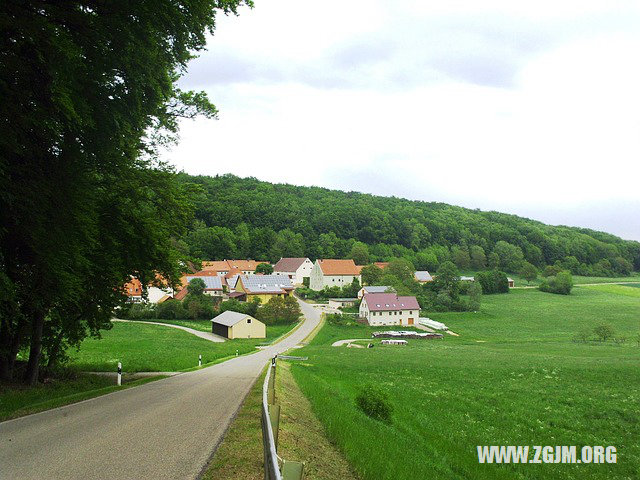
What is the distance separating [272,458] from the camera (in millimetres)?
3641

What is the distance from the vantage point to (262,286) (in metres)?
86.7

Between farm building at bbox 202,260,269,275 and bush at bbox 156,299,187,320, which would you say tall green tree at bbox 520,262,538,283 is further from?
bush at bbox 156,299,187,320

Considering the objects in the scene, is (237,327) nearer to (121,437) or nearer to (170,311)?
(170,311)

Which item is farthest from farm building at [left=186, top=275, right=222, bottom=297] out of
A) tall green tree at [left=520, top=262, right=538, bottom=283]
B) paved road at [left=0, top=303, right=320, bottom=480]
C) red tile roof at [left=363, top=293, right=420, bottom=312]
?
tall green tree at [left=520, top=262, right=538, bottom=283]

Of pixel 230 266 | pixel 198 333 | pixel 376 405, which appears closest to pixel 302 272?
pixel 230 266

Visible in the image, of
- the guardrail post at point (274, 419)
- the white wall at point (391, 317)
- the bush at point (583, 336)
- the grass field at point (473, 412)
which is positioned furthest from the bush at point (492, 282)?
the guardrail post at point (274, 419)

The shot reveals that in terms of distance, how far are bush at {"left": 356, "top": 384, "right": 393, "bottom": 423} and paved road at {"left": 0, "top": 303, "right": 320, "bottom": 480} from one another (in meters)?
3.56

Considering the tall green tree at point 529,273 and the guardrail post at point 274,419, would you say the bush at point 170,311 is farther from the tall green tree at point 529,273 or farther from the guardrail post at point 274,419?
the tall green tree at point 529,273

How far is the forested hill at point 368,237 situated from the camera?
144 metres

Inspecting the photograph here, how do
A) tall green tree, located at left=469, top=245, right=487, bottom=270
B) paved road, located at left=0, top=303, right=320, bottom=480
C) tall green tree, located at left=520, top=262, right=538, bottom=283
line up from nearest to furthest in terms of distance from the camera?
1. paved road, located at left=0, top=303, right=320, bottom=480
2. tall green tree, located at left=520, top=262, right=538, bottom=283
3. tall green tree, located at left=469, top=245, right=487, bottom=270

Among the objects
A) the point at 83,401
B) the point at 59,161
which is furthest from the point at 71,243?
the point at 83,401

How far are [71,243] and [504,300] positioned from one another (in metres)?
102

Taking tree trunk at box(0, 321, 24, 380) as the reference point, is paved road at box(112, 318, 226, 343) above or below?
below

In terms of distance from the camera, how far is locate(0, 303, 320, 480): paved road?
6.36 metres
